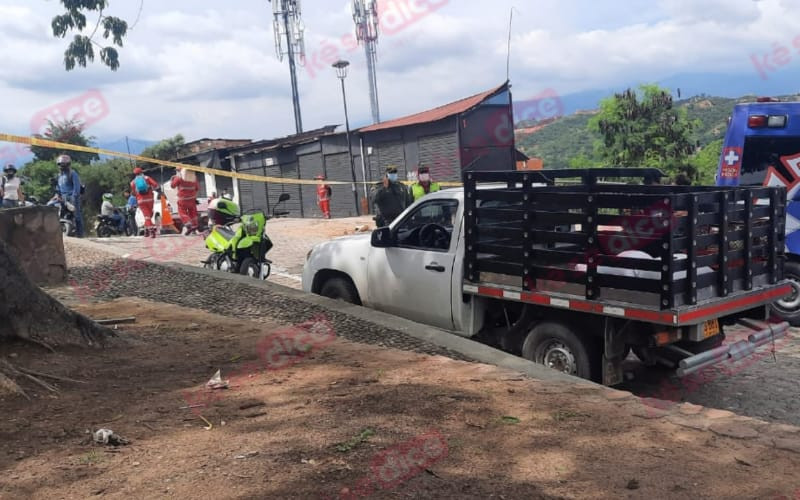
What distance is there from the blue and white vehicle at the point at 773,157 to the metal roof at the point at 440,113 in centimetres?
1506

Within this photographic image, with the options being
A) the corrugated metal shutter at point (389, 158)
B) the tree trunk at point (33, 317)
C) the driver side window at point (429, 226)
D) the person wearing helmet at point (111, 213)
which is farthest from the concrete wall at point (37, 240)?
the corrugated metal shutter at point (389, 158)

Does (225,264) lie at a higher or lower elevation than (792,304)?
higher

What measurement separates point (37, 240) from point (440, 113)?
17.9m

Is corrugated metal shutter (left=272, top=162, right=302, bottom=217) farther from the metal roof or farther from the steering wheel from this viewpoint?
the steering wheel

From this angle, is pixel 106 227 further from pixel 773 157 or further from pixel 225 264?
pixel 773 157

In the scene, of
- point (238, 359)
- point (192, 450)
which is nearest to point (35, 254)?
point (238, 359)

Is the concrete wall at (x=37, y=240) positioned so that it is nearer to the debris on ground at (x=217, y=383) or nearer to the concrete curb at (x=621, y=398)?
the concrete curb at (x=621, y=398)

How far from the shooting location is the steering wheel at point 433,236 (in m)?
6.51

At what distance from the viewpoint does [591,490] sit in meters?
3.03

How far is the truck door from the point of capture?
627 cm

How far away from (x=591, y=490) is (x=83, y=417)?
2.70 meters

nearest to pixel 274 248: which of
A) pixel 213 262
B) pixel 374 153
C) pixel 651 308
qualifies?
pixel 213 262

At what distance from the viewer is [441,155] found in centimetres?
2394

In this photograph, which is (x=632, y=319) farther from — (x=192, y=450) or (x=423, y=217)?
(x=192, y=450)
